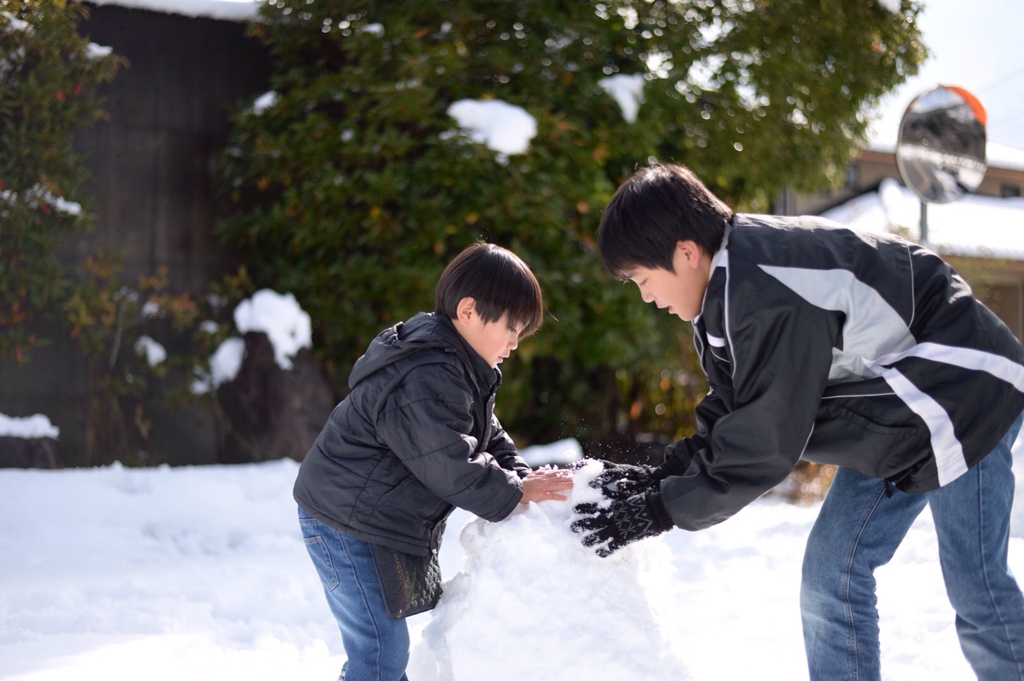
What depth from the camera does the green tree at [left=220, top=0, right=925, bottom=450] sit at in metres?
5.94

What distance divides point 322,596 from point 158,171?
372 centimetres

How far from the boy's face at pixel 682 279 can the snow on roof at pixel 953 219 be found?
12.0 m

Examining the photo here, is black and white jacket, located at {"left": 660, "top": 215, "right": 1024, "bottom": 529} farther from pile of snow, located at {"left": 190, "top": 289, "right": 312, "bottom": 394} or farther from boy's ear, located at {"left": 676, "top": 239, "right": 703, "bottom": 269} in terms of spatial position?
pile of snow, located at {"left": 190, "top": 289, "right": 312, "bottom": 394}

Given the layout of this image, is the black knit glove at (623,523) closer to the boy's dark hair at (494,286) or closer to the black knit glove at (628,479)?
the black knit glove at (628,479)

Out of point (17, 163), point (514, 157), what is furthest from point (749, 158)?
point (17, 163)

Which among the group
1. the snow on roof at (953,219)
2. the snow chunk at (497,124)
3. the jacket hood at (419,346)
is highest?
the jacket hood at (419,346)

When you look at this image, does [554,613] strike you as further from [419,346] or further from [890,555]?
[890,555]

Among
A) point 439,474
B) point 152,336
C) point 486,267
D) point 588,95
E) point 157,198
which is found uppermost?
point 486,267

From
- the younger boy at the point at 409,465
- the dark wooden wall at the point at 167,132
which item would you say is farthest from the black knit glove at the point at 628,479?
the dark wooden wall at the point at 167,132

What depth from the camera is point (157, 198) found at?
6.54 m

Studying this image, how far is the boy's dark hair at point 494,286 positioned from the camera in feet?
7.66

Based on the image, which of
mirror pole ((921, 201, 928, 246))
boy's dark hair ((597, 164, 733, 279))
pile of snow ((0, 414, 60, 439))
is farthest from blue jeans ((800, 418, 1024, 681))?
pile of snow ((0, 414, 60, 439))

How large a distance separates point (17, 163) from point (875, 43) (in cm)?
594

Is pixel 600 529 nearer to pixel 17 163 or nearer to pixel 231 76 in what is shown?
pixel 17 163
